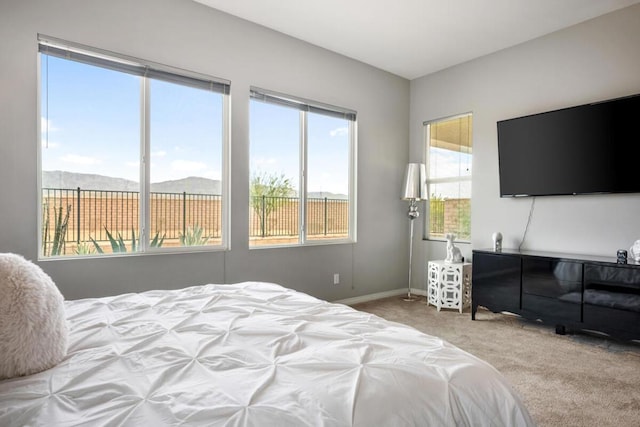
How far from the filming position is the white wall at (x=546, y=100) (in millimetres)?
3227

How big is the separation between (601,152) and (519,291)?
1.39 metres

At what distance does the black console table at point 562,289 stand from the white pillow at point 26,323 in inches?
136

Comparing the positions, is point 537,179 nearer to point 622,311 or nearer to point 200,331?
point 622,311

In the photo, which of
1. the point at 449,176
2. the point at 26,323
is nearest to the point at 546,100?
the point at 449,176

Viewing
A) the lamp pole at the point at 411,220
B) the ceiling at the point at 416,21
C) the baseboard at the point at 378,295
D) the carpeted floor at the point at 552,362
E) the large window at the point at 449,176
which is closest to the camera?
the carpeted floor at the point at 552,362

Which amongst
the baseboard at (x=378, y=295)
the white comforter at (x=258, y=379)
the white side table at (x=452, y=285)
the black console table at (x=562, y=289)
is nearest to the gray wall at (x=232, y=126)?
the baseboard at (x=378, y=295)

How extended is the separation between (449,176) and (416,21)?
6.23ft

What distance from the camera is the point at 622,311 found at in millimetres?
2797

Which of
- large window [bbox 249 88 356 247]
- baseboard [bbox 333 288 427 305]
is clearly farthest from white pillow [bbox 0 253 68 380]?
baseboard [bbox 333 288 427 305]

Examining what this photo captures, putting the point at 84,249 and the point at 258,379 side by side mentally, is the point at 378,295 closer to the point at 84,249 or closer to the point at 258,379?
the point at 84,249

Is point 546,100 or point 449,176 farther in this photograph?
point 449,176

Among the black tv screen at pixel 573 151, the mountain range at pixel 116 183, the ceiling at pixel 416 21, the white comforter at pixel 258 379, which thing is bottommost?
the white comforter at pixel 258 379

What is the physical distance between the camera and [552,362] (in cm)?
266

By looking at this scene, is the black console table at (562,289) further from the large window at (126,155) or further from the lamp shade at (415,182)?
the large window at (126,155)
